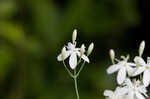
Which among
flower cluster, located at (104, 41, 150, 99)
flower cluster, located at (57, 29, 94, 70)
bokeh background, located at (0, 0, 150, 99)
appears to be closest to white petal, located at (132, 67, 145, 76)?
flower cluster, located at (104, 41, 150, 99)

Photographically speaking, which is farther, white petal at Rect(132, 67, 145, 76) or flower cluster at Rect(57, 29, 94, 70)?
flower cluster at Rect(57, 29, 94, 70)

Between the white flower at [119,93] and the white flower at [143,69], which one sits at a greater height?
the white flower at [143,69]

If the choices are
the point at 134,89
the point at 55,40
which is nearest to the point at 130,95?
the point at 134,89

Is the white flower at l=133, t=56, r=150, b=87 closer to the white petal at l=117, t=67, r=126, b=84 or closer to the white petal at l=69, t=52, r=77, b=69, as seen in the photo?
the white petal at l=117, t=67, r=126, b=84

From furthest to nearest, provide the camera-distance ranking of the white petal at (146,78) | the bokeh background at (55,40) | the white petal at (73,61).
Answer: the bokeh background at (55,40)
the white petal at (73,61)
the white petal at (146,78)

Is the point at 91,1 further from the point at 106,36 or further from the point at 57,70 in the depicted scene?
the point at 57,70

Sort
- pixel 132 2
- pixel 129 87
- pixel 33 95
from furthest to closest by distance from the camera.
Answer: pixel 132 2, pixel 33 95, pixel 129 87

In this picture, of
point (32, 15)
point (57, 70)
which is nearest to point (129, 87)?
point (57, 70)

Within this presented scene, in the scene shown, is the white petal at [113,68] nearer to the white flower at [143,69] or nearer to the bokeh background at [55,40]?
the white flower at [143,69]

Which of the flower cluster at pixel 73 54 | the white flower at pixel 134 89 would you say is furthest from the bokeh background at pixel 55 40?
the white flower at pixel 134 89
